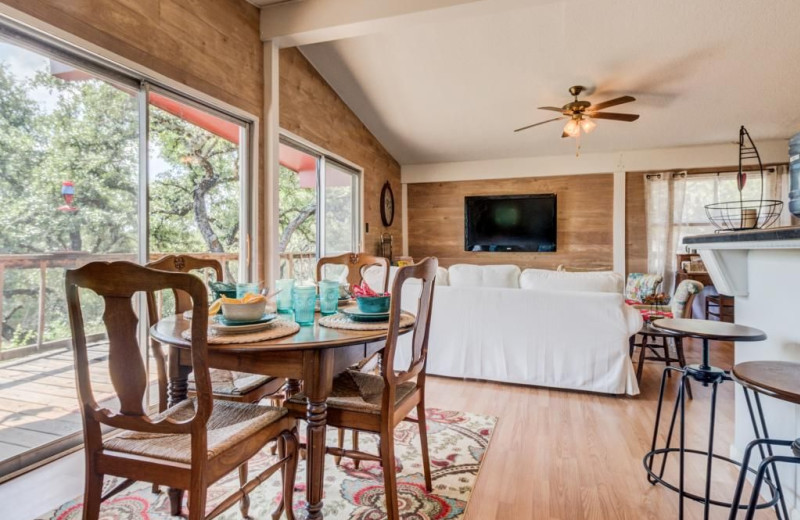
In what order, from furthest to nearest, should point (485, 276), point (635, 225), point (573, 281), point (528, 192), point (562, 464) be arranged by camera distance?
point (528, 192)
point (635, 225)
point (485, 276)
point (573, 281)
point (562, 464)

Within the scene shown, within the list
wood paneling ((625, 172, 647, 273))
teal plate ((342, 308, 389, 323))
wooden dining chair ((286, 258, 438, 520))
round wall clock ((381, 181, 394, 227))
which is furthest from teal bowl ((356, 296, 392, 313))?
wood paneling ((625, 172, 647, 273))

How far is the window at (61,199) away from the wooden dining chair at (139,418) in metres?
1.18

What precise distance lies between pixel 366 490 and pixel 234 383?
2.38 feet

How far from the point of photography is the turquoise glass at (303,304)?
156cm

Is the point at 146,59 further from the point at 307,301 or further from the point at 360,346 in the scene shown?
the point at 360,346

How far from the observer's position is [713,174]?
18.8 feet

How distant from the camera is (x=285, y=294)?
5.80ft

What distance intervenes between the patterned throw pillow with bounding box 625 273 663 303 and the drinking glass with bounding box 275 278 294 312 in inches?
157

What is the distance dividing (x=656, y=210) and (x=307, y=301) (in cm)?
594

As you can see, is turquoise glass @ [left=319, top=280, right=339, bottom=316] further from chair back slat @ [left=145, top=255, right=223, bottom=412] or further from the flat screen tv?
the flat screen tv

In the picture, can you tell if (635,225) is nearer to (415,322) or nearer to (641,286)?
(641,286)

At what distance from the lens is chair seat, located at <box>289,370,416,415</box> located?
4.93 feet

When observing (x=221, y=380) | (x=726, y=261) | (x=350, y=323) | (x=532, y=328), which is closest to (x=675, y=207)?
(x=532, y=328)

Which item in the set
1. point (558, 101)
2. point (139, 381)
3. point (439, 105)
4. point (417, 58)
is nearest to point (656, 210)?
point (558, 101)
